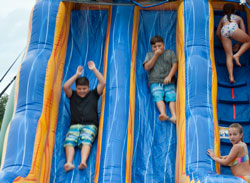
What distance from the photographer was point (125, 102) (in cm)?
382

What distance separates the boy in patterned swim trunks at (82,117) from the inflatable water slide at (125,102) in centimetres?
8

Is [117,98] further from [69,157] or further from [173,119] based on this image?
[69,157]

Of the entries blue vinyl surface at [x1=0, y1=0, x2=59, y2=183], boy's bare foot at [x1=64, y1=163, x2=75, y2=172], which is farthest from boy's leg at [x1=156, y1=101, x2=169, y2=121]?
blue vinyl surface at [x1=0, y1=0, x2=59, y2=183]

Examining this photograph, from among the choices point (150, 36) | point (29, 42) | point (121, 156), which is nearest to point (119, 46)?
point (150, 36)

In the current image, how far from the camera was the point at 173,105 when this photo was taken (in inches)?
154

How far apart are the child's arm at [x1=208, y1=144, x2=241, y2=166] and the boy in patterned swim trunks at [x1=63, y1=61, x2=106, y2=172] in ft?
3.61

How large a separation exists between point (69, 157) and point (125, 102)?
736 mm

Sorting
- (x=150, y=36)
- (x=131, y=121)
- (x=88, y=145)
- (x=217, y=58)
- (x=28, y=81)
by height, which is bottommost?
(x=88, y=145)

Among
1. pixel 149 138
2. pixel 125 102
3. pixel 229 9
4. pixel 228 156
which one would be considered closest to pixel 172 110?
pixel 149 138

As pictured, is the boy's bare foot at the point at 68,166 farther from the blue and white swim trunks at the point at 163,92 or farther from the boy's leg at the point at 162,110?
the blue and white swim trunks at the point at 163,92

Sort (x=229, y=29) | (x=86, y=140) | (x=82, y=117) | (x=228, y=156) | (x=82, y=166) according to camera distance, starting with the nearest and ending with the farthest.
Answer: (x=228, y=156), (x=82, y=166), (x=86, y=140), (x=82, y=117), (x=229, y=29)

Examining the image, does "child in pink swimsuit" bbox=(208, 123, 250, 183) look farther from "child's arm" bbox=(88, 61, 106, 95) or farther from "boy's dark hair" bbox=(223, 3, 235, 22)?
"boy's dark hair" bbox=(223, 3, 235, 22)

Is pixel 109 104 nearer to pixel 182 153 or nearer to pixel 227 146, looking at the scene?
pixel 182 153

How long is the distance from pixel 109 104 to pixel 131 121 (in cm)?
27
